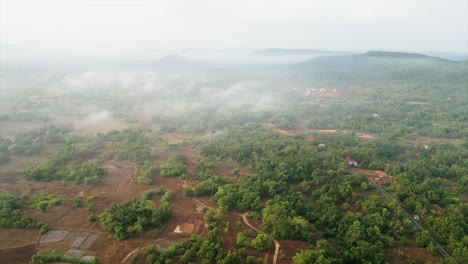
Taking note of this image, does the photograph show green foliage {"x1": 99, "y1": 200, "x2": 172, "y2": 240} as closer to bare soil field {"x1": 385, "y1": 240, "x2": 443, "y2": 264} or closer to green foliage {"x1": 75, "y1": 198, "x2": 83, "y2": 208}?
green foliage {"x1": 75, "y1": 198, "x2": 83, "y2": 208}

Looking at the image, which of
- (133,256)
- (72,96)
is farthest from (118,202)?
(72,96)

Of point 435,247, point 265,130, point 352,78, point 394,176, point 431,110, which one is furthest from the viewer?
point 352,78

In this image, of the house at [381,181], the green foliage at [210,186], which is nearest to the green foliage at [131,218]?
the green foliage at [210,186]

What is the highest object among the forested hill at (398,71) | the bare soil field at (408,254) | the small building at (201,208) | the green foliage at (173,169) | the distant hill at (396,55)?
the distant hill at (396,55)

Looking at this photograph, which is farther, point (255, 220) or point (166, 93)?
point (166, 93)

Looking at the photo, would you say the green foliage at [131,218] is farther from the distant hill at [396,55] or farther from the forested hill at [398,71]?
the distant hill at [396,55]

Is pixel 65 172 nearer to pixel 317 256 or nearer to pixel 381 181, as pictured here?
pixel 317 256

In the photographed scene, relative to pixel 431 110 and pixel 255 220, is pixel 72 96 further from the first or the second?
pixel 431 110

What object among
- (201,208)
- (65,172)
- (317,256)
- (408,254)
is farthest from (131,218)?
(408,254)
